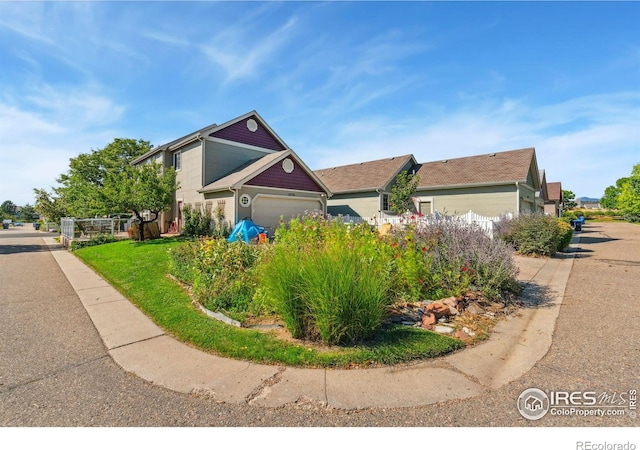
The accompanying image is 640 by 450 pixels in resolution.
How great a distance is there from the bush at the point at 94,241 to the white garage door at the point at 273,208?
29.1 ft

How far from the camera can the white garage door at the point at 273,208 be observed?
16.3 metres

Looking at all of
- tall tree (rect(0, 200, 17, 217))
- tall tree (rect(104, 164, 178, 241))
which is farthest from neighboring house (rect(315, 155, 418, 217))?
tall tree (rect(0, 200, 17, 217))

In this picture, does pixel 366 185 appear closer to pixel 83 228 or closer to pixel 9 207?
pixel 83 228

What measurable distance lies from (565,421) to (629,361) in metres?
1.91

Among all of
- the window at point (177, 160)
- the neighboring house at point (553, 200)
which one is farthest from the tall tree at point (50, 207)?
the neighboring house at point (553, 200)

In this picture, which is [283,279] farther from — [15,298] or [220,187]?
[220,187]

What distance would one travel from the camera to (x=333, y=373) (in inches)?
132

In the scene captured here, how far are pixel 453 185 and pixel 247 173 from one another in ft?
46.1

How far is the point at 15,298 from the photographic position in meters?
6.61

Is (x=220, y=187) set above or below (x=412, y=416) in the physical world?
above

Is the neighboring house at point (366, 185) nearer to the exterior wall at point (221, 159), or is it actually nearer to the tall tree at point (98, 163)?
the exterior wall at point (221, 159)

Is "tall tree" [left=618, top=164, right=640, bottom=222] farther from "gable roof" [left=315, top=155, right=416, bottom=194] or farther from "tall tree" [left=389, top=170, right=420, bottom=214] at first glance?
"tall tree" [left=389, top=170, right=420, bottom=214]
